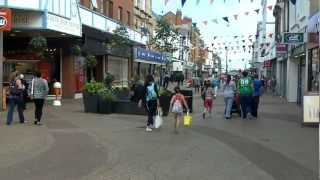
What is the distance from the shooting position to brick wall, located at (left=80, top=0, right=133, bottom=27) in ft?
130

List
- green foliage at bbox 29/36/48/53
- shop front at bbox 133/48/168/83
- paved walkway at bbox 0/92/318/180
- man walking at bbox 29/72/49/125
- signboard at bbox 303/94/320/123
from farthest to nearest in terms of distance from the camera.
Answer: shop front at bbox 133/48/168/83 < green foliage at bbox 29/36/48/53 < man walking at bbox 29/72/49/125 < signboard at bbox 303/94/320/123 < paved walkway at bbox 0/92/318/180

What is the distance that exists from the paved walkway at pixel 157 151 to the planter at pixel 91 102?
3519mm

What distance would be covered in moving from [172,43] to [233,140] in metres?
29.9

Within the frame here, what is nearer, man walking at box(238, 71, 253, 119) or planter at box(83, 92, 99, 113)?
man walking at box(238, 71, 253, 119)

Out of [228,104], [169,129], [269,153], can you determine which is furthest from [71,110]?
[269,153]

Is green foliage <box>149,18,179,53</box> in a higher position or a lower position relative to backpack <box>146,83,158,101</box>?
higher

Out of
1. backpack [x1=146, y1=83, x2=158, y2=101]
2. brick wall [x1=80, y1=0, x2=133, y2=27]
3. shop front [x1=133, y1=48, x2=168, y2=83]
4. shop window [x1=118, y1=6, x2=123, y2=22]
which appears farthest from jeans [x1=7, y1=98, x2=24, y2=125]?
shop window [x1=118, y1=6, x2=123, y2=22]

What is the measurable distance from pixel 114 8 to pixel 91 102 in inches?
816

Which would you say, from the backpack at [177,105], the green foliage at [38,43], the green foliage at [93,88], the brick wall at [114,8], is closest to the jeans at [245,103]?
the backpack at [177,105]

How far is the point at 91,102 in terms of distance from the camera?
24.4 m

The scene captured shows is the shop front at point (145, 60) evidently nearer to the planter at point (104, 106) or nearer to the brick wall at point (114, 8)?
the brick wall at point (114, 8)

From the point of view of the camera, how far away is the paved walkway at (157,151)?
1049cm

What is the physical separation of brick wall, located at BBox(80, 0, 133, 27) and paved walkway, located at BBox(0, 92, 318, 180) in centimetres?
1962

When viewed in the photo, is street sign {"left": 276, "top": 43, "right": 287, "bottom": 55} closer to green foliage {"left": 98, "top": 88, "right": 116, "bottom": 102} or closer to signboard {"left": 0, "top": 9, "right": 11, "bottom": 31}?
green foliage {"left": 98, "top": 88, "right": 116, "bottom": 102}
